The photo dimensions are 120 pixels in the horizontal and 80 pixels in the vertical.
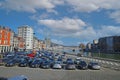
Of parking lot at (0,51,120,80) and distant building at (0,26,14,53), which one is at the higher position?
distant building at (0,26,14,53)

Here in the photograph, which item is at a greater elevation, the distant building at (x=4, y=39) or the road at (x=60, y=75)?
the distant building at (x=4, y=39)

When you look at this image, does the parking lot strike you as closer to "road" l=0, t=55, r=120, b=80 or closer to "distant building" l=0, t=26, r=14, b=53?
"road" l=0, t=55, r=120, b=80

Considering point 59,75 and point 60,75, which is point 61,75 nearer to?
point 60,75

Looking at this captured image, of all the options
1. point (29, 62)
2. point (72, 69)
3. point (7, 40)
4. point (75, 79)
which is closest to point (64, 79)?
point (75, 79)

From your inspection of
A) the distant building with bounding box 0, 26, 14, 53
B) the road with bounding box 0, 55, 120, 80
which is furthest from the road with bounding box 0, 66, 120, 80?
the distant building with bounding box 0, 26, 14, 53

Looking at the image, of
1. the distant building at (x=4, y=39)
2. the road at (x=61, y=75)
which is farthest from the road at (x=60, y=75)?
the distant building at (x=4, y=39)

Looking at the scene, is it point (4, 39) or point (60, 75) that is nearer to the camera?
point (60, 75)

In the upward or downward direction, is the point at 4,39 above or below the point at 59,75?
above

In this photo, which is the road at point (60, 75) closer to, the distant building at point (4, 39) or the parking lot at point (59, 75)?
the parking lot at point (59, 75)

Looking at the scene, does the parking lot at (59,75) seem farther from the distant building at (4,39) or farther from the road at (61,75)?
the distant building at (4,39)

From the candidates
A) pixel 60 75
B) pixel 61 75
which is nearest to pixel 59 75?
pixel 60 75

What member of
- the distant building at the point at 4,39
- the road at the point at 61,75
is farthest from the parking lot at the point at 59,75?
the distant building at the point at 4,39

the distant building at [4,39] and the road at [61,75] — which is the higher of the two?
the distant building at [4,39]

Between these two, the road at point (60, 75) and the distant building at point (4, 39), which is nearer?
the road at point (60, 75)
